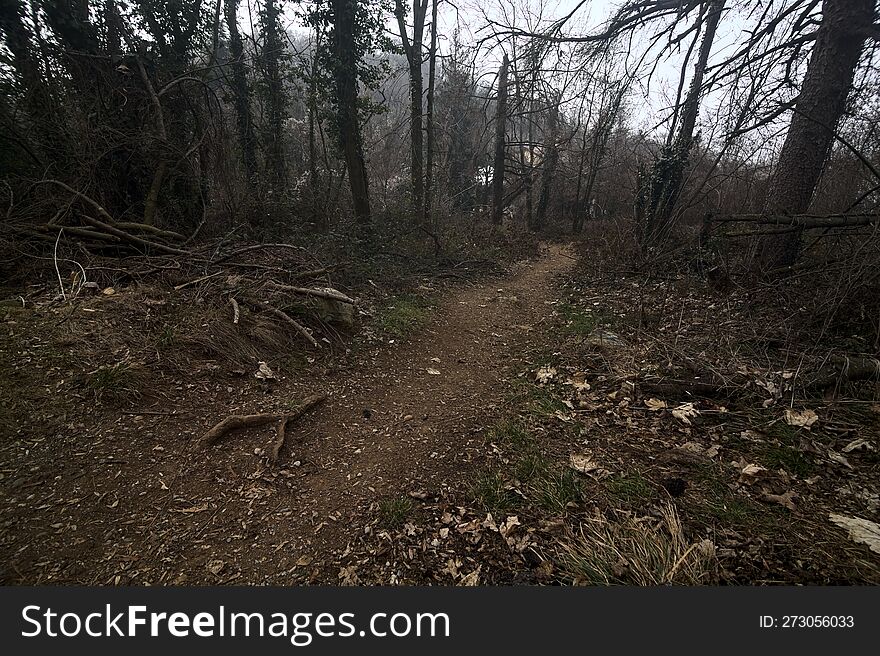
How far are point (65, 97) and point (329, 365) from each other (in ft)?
20.2

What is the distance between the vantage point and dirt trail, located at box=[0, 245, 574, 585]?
6.57ft

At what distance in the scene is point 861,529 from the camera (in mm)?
1933

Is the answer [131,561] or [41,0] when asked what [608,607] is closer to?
[131,561]

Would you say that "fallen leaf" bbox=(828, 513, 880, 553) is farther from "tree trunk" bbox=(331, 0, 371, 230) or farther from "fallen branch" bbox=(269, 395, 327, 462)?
"tree trunk" bbox=(331, 0, 371, 230)

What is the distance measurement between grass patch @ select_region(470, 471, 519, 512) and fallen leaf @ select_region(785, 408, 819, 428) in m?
2.25

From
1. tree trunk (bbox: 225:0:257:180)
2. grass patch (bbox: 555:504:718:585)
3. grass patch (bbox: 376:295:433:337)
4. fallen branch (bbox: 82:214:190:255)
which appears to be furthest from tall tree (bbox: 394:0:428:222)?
grass patch (bbox: 555:504:718:585)

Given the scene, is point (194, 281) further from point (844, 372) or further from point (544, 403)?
point (844, 372)

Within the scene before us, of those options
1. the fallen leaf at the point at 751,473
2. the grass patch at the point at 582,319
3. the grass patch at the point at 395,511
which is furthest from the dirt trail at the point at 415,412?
the fallen leaf at the point at 751,473

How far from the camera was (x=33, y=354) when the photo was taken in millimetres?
3096

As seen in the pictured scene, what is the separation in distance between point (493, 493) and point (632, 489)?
3.03ft

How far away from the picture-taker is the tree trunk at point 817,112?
4.65 metres

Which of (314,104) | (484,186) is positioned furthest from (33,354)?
(484,186)

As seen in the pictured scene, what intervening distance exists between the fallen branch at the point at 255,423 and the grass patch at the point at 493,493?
5.20 feet

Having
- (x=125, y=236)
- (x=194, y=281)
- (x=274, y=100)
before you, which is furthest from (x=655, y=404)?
(x=274, y=100)
